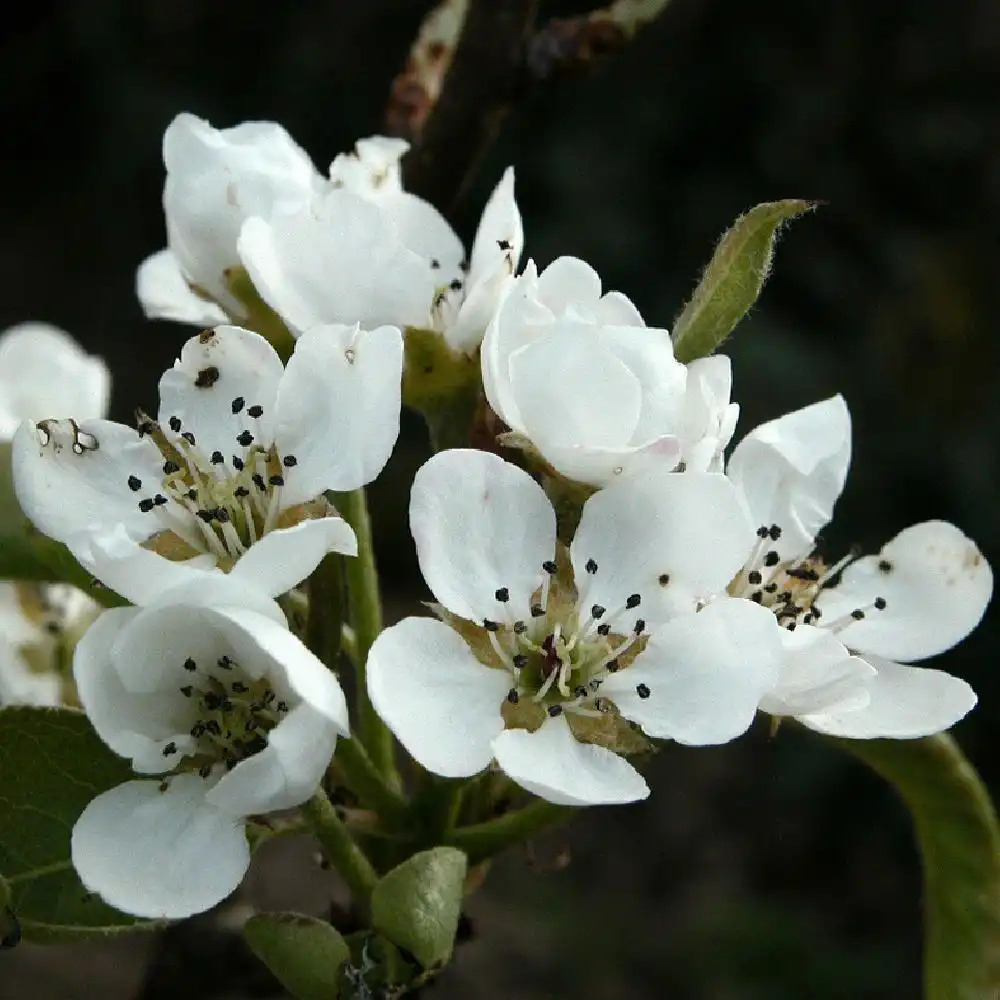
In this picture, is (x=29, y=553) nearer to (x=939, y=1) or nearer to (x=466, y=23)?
(x=466, y=23)

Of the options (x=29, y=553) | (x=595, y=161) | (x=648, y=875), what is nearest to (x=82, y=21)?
(x=595, y=161)

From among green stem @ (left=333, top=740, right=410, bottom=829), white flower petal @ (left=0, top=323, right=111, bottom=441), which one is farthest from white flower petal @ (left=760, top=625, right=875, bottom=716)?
white flower petal @ (left=0, top=323, right=111, bottom=441)

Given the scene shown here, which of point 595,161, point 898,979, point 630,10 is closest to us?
point 630,10

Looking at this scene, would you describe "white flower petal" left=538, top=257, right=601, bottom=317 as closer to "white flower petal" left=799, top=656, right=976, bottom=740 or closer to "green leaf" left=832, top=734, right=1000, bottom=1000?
"white flower petal" left=799, top=656, right=976, bottom=740

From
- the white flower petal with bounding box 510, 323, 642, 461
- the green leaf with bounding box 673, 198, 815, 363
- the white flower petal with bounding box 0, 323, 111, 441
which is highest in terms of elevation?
the green leaf with bounding box 673, 198, 815, 363

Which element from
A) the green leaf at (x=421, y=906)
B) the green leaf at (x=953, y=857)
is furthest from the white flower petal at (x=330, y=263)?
the green leaf at (x=953, y=857)

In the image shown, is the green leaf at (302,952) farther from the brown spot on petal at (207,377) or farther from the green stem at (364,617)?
the brown spot on petal at (207,377)

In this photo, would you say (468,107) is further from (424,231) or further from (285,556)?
(285,556)
